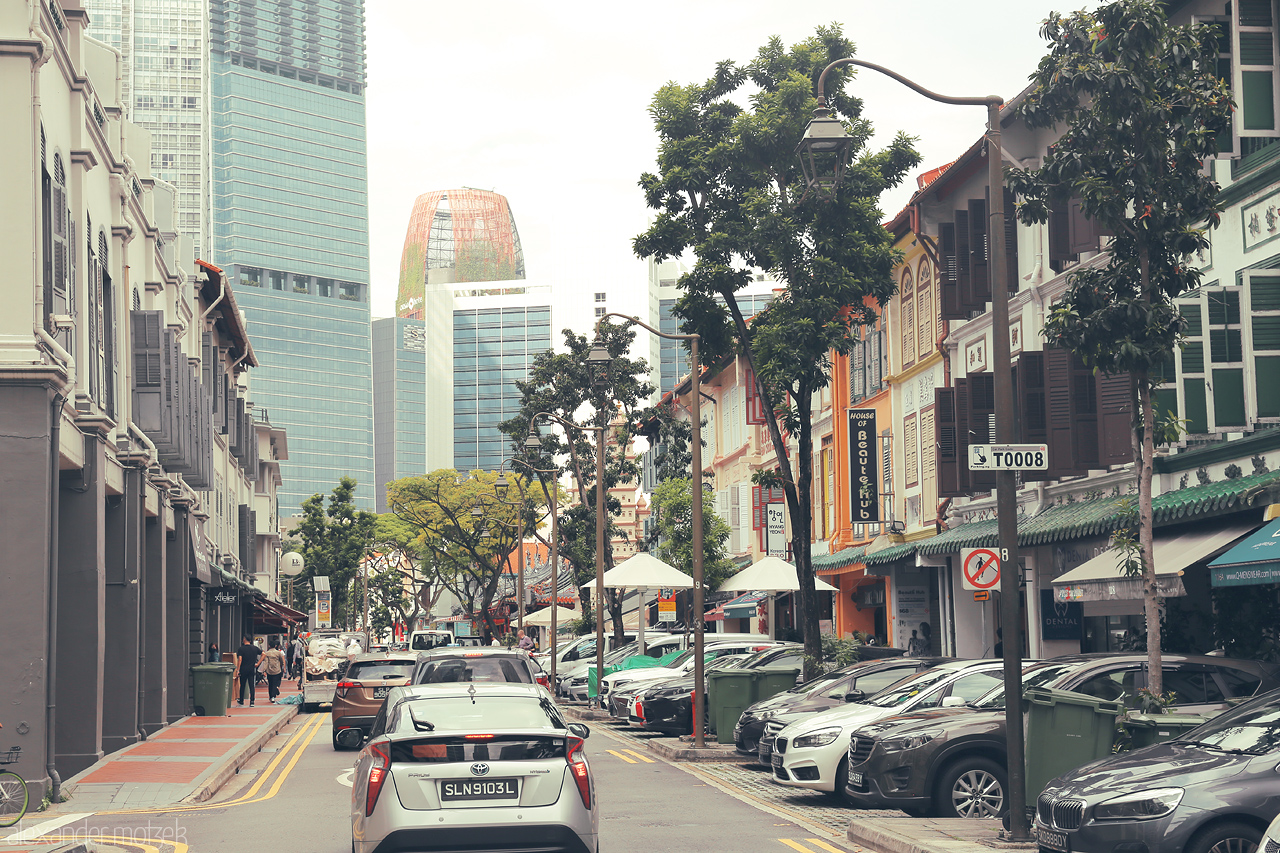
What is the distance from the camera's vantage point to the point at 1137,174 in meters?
13.7

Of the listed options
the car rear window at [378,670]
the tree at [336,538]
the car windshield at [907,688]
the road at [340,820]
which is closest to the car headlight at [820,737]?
the car windshield at [907,688]

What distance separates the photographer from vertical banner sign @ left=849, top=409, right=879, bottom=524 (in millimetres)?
33938

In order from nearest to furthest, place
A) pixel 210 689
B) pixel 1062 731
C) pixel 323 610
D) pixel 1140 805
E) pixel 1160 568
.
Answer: pixel 1140 805 < pixel 1062 731 < pixel 1160 568 < pixel 210 689 < pixel 323 610

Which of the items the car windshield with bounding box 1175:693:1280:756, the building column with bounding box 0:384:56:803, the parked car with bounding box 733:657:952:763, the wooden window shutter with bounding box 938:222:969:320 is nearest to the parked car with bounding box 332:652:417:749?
the parked car with bounding box 733:657:952:763

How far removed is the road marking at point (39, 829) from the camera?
13.5 m

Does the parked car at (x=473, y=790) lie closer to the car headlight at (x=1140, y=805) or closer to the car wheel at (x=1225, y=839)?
the car headlight at (x=1140, y=805)

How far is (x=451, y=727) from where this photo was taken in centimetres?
987

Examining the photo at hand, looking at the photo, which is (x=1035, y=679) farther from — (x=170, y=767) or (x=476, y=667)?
(x=170, y=767)

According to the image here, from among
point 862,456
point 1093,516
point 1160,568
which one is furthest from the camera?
point 862,456

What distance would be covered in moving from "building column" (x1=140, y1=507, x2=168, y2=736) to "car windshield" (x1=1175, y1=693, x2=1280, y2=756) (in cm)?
2204

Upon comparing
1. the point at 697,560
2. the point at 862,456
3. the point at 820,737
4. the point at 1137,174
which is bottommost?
the point at 820,737

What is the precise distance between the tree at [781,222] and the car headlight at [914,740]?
10.5 meters

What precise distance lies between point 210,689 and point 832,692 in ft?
66.1

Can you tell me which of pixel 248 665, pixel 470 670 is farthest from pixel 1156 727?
pixel 248 665
